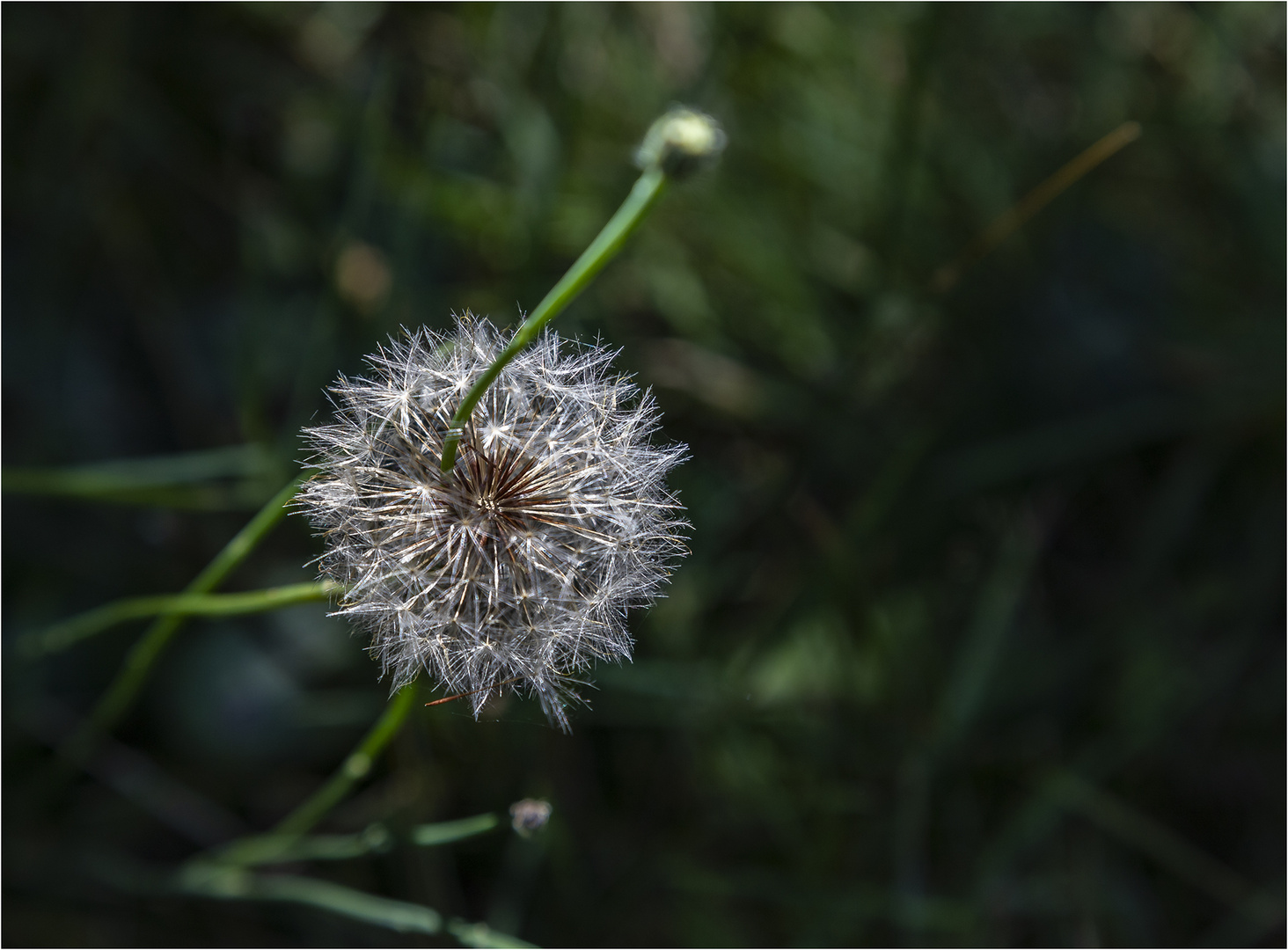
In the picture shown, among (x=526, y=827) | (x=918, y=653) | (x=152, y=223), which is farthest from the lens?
(x=152, y=223)

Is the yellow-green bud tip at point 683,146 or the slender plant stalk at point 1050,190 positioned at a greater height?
the slender plant stalk at point 1050,190

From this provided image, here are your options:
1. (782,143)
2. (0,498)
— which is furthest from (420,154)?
(0,498)

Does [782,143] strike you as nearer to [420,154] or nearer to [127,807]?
[420,154]

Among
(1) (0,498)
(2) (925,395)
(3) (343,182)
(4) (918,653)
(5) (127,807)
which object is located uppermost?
(3) (343,182)

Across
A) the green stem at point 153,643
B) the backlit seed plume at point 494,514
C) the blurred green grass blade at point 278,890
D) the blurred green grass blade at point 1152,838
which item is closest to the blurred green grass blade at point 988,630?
the blurred green grass blade at point 1152,838

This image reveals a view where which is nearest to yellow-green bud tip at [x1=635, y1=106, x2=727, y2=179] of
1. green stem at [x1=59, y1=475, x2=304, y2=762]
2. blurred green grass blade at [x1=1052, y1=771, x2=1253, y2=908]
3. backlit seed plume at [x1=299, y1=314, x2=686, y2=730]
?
backlit seed plume at [x1=299, y1=314, x2=686, y2=730]

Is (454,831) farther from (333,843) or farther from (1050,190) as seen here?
(1050,190)

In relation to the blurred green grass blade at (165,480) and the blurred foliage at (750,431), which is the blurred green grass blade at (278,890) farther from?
the blurred green grass blade at (165,480)
